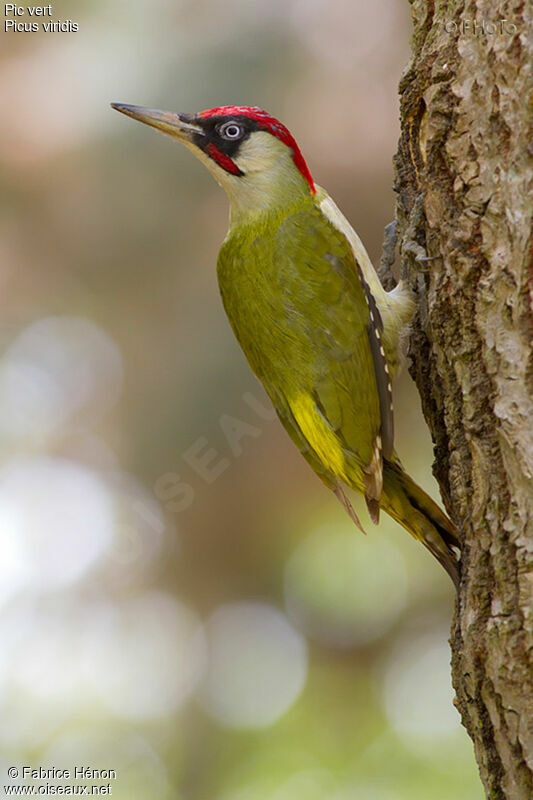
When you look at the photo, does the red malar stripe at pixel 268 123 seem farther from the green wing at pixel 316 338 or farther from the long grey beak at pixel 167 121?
the green wing at pixel 316 338

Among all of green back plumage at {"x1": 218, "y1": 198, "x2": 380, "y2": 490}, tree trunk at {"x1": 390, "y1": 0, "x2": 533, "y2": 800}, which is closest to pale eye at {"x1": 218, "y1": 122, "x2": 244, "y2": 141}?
green back plumage at {"x1": 218, "y1": 198, "x2": 380, "y2": 490}

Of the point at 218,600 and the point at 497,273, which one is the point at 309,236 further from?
the point at 218,600

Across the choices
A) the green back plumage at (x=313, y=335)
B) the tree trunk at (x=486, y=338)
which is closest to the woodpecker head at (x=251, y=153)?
the green back plumage at (x=313, y=335)

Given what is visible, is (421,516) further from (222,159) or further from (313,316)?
(222,159)

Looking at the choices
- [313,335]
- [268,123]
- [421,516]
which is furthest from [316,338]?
[268,123]

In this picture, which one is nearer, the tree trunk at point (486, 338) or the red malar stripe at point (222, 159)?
the tree trunk at point (486, 338)

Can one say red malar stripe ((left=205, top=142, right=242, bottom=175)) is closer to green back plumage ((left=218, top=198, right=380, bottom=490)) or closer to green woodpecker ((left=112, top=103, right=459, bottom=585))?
green woodpecker ((left=112, top=103, right=459, bottom=585))

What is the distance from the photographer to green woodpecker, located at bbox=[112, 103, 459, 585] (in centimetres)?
210

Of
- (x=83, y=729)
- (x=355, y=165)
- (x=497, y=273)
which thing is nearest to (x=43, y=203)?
(x=355, y=165)

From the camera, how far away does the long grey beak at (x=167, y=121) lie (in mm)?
2176

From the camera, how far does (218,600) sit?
3.35m

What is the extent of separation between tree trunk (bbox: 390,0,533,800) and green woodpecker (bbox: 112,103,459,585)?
13.5 inches

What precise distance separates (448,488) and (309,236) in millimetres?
822

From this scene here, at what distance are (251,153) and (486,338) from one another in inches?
44.7
